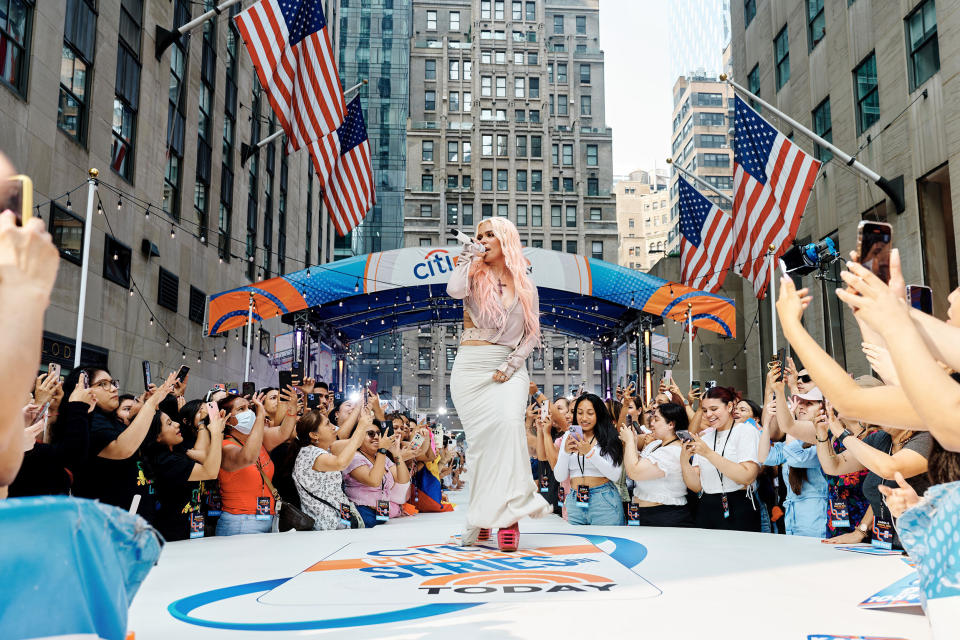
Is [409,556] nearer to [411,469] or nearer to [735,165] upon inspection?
[411,469]

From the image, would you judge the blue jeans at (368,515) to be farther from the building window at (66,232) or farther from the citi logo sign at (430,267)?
the citi logo sign at (430,267)

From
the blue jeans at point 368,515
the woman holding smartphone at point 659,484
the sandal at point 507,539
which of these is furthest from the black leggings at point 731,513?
the blue jeans at point 368,515

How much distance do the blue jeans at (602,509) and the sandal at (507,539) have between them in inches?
80.8

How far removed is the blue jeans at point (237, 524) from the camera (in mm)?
5375

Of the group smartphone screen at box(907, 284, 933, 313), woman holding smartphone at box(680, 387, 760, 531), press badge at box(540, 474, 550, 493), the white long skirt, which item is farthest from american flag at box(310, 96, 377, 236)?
smartphone screen at box(907, 284, 933, 313)

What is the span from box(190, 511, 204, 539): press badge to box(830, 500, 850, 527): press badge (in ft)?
14.8

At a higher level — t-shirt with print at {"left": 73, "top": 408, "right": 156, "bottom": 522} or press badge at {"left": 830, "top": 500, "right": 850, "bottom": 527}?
t-shirt with print at {"left": 73, "top": 408, "right": 156, "bottom": 522}

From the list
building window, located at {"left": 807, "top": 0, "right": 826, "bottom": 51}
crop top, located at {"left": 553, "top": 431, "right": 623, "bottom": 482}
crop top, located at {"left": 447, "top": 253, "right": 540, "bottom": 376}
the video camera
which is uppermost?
building window, located at {"left": 807, "top": 0, "right": 826, "bottom": 51}

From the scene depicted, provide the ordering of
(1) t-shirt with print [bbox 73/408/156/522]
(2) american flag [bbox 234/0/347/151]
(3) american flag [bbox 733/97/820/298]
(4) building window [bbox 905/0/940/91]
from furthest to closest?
(4) building window [bbox 905/0/940/91]
(2) american flag [bbox 234/0/347/151]
(3) american flag [bbox 733/97/820/298]
(1) t-shirt with print [bbox 73/408/156/522]

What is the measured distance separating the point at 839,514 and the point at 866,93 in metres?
13.3

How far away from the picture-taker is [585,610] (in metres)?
2.38

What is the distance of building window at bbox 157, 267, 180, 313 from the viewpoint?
1775 cm

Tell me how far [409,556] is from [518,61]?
2760 inches

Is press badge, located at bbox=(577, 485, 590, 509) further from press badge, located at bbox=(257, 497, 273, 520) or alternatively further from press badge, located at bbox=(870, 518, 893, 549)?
press badge, located at bbox=(257, 497, 273, 520)
